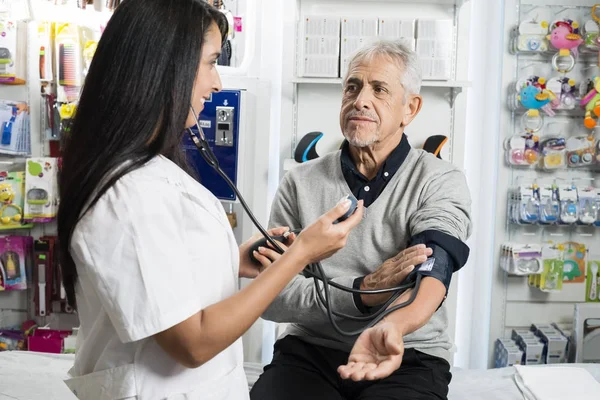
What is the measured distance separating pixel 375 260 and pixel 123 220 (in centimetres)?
87

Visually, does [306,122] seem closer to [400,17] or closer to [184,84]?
[400,17]

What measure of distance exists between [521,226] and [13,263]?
2751mm

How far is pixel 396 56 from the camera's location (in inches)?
70.4

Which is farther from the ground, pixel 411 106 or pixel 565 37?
pixel 565 37

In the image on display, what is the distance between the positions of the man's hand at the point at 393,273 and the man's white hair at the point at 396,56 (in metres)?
0.58

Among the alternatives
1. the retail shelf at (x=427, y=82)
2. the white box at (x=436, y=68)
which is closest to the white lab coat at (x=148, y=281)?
the retail shelf at (x=427, y=82)

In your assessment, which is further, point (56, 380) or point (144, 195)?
point (56, 380)

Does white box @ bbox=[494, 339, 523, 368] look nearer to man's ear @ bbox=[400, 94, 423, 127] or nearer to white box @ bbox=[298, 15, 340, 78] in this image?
white box @ bbox=[298, 15, 340, 78]

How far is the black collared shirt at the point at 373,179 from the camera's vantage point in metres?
1.74

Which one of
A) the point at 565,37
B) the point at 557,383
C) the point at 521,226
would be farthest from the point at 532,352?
the point at 565,37

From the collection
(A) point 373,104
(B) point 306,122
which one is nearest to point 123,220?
(A) point 373,104

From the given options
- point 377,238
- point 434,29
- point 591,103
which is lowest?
point 377,238

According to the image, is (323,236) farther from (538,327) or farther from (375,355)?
(538,327)

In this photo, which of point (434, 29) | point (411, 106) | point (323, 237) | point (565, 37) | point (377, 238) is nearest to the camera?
point (323, 237)
